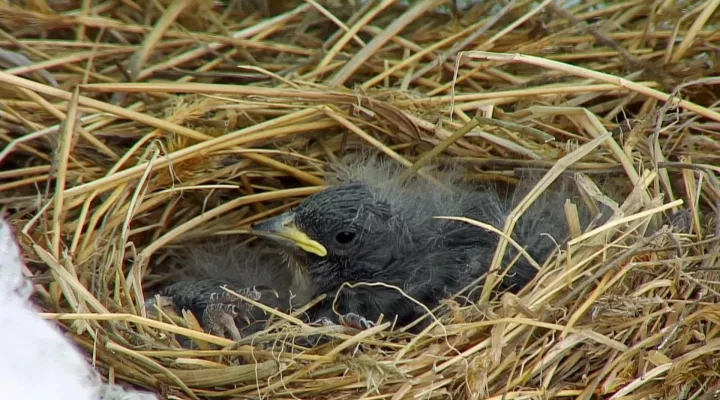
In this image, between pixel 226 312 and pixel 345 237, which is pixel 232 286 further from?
pixel 345 237

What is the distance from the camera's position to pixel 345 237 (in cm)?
259

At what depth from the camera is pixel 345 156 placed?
2852 millimetres

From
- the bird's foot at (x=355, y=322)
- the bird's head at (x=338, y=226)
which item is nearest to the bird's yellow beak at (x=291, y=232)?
the bird's head at (x=338, y=226)

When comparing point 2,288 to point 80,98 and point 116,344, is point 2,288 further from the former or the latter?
point 80,98

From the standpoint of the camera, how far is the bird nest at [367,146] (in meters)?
2.03

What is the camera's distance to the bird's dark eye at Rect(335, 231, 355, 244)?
2.58 metres

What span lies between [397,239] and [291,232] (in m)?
0.31

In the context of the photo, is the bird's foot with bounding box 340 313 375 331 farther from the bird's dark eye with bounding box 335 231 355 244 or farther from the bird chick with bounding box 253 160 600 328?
the bird's dark eye with bounding box 335 231 355 244

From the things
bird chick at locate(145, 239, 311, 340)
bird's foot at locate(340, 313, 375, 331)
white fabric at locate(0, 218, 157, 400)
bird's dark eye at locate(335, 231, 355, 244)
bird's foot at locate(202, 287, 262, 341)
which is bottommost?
bird chick at locate(145, 239, 311, 340)

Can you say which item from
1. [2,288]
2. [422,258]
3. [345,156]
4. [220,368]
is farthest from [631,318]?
[2,288]

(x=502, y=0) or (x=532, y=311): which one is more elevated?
(x=502, y=0)

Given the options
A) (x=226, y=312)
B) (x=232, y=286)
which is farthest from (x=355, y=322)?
(x=232, y=286)

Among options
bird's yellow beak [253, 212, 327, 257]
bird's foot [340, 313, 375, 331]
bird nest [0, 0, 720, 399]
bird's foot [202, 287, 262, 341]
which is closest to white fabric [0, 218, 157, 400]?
bird nest [0, 0, 720, 399]

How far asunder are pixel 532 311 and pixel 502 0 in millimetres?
1395
